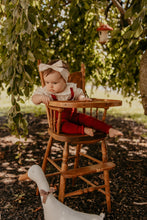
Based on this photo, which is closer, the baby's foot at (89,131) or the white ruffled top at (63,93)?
the baby's foot at (89,131)

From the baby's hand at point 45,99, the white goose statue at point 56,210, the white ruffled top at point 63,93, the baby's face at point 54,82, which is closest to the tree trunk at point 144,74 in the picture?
the white ruffled top at point 63,93

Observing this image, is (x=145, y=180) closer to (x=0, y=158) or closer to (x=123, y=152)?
(x=123, y=152)

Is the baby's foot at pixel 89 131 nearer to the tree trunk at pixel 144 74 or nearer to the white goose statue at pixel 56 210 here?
the white goose statue at pixel 56 210

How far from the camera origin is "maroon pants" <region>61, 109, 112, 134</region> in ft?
4.95

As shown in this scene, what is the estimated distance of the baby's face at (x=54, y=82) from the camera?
1542 mm

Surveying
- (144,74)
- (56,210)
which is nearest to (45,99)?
(56,210)

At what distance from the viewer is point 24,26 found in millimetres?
1410

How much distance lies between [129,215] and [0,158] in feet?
5.50

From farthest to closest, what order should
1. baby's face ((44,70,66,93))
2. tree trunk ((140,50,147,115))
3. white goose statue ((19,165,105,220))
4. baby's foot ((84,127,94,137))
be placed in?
tree trunk ((140,50,147,115)) → baby's face ((44,70,66,93)) → baby's foot ((84,127,94,137)) → white goose statue ((19,165,105,220))

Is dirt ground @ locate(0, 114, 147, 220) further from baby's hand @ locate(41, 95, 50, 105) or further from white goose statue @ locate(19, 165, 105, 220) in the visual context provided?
baby's hand @ locate(41, 95, 50, 105)

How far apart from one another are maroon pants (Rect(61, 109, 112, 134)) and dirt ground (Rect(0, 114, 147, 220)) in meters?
0.64

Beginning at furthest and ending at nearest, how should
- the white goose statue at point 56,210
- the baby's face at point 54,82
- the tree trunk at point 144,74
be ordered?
the tree trunk at point 144,74
the baby's face at point 54,82
the white goose statue at point 56,210

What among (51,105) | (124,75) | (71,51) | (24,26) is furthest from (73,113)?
(71,51)

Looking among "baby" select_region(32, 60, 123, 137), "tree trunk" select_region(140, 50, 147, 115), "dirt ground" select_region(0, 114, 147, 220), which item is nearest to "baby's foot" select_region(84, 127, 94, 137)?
"baby" select_region(32, 60, 123, 137)
